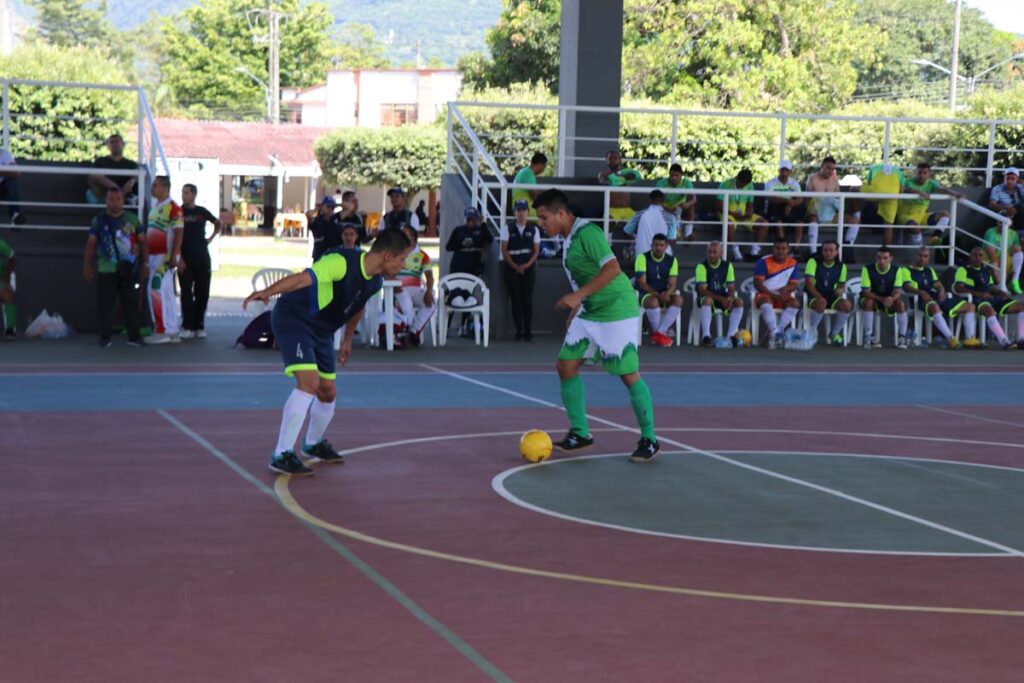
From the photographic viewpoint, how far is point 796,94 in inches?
1965

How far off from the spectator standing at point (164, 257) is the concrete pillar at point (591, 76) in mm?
8111

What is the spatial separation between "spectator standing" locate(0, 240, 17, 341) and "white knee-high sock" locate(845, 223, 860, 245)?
12145 millimetres

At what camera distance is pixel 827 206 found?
23578 mm

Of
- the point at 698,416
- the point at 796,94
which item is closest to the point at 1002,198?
the point at 698,416

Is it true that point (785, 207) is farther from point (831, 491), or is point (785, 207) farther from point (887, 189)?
point (831, 491)

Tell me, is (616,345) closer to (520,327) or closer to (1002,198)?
(520,327)

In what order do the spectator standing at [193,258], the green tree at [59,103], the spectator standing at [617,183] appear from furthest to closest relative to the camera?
the green tree at [59,103], the spectator standing at [617,183], the spectator standing at [193,258]

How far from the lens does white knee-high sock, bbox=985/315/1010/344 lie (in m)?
21.8

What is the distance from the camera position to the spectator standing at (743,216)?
22.7m

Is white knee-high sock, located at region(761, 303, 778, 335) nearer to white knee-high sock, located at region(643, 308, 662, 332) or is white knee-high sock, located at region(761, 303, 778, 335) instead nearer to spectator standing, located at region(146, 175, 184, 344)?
white knee-high sock, located at region(643, 308, 662, 332)

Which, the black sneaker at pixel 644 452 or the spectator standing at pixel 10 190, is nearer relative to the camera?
the black sneaker at pixel 644 452

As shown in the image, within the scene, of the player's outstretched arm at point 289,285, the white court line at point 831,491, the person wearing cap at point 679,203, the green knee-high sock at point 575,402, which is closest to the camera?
the white court line at point 831,491

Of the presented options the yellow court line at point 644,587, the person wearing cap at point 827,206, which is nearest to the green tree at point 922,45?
the person wearing cap at point 827,206

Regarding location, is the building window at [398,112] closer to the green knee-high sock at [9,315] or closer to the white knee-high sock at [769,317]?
the white knee-high sock at [769,317]
